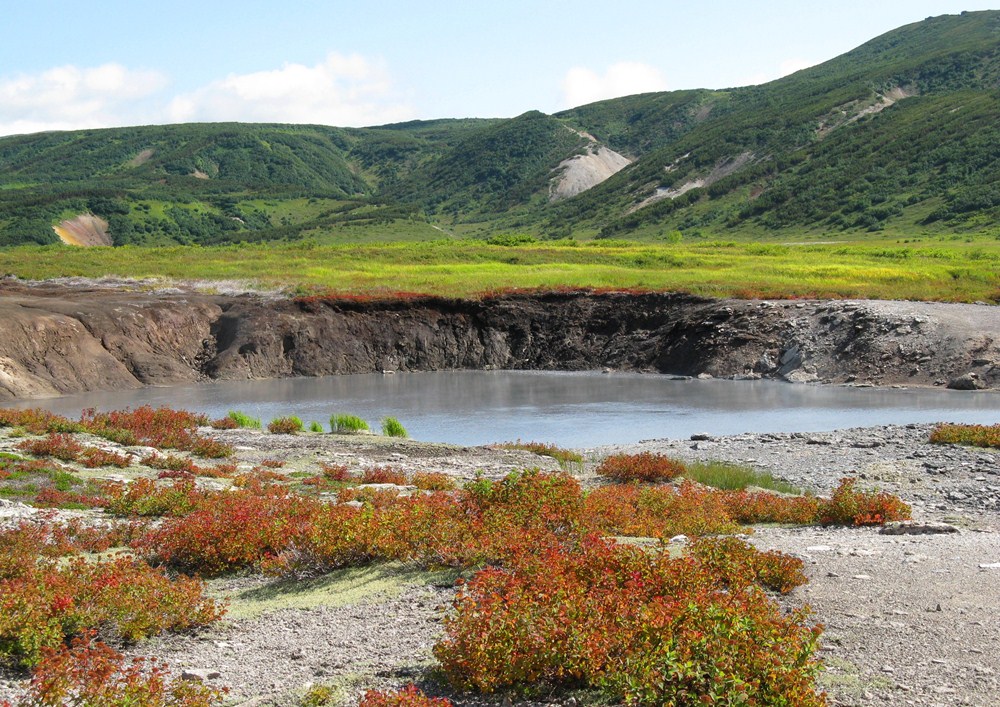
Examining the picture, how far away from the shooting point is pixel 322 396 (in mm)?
47406

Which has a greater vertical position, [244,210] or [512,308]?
[244,210]

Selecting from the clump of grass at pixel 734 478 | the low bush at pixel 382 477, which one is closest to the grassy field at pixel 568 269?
the clump of grass at pixel 734 478

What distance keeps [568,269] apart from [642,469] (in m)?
51.6

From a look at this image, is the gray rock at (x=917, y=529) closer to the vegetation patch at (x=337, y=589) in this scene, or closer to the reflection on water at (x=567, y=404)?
the vegetation patch at (x=337, y=589)

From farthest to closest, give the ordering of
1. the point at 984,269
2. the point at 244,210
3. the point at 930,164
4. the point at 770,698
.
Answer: the point at 244,210
the point at 930,164
the point at 984,269
the point at 770,698

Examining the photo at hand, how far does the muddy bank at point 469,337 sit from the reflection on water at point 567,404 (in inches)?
90.2

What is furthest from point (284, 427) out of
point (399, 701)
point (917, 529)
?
point (399, 701)

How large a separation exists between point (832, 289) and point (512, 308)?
1981cm

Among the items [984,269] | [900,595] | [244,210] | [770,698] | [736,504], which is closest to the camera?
[770,698]

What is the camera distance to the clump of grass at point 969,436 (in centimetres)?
2597

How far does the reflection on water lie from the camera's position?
117ft

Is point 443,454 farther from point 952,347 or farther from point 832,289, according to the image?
point 832,289

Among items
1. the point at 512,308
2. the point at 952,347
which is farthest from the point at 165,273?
the point at 952,347

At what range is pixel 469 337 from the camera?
61875 millimetres
